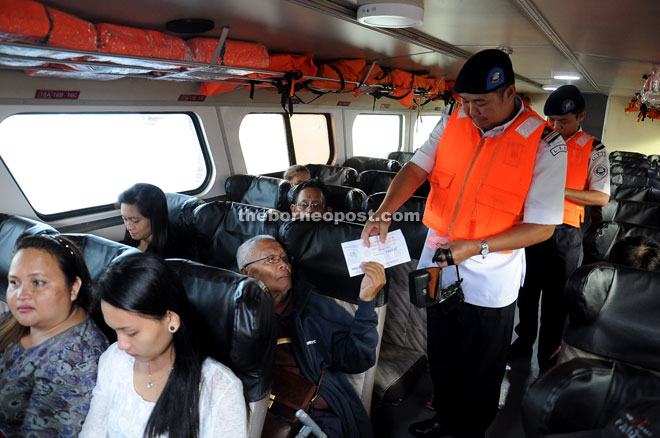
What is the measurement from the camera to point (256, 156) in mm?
6598

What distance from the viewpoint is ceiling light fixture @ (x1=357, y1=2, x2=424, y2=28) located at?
2732 millimetres

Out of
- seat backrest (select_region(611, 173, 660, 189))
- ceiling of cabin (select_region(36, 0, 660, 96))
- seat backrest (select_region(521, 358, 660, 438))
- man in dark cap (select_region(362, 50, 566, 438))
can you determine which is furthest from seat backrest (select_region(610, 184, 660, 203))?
seat backrest (select_region(521, 358, 660, 438))

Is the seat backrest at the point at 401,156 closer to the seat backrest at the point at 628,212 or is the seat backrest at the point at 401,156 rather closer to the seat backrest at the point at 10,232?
the seat backrest at the point at 628,212

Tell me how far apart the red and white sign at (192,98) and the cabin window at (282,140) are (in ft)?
2.74

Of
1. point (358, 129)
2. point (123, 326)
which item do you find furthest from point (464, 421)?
point (358, 129)

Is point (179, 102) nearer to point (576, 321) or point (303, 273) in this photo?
point (303, 273)

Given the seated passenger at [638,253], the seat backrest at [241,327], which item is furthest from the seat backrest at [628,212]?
the seat backrest at [241,327]

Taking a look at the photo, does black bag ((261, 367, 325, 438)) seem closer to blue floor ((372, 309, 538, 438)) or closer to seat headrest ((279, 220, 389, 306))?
seat headrest ((279, 220, 389, 306))

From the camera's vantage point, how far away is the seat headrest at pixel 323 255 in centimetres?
249

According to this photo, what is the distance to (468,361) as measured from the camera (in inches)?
96.3

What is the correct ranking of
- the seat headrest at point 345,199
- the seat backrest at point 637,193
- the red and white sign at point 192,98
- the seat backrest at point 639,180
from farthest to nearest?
the seat backrest at point 639,180
the seat backrest at point 637,193
the red and white sign at point 192,98
the seat headrest at point 345,199

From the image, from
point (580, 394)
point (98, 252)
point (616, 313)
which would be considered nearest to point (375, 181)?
point (98, 252)

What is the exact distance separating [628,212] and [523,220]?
3.02 metres

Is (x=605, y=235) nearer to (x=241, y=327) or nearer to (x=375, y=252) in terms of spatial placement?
(x=375, y=252)
